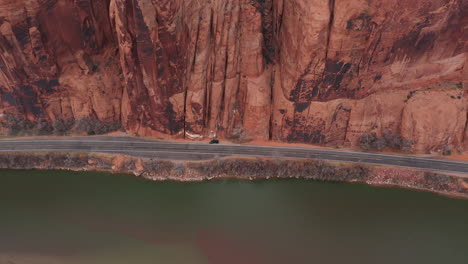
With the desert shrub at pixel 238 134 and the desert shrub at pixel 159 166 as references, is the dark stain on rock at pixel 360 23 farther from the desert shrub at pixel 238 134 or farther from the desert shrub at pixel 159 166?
the desert shrub at pixel 159 166

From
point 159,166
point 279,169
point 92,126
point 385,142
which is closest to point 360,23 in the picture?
point 385,142

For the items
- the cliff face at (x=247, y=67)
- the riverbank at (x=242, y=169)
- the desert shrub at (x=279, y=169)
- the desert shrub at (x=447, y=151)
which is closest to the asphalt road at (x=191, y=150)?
the riverbank at (x=242, y=169)

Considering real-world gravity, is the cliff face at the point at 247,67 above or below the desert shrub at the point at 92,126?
above

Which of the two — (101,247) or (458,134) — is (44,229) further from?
(458,134)

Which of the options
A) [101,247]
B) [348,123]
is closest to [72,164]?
[101,247]

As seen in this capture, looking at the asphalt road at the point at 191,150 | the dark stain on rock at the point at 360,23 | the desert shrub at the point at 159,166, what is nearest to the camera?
the dark stain on rock at the point at 360,23

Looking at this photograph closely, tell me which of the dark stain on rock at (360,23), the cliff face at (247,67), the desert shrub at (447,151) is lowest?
the desert shrub at (447,151)

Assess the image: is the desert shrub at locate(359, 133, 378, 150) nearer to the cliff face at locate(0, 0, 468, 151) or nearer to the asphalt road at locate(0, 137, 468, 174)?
the cliff face at locate(0, 0, 468, 151)

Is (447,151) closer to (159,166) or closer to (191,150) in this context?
(191,150)
